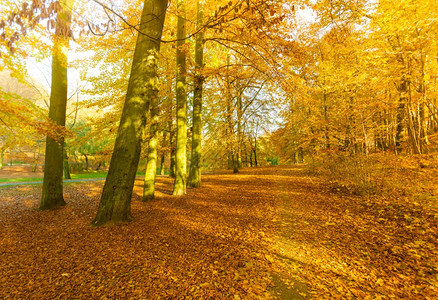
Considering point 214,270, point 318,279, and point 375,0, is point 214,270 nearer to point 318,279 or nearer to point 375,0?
point 318,279

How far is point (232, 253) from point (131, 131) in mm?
3547

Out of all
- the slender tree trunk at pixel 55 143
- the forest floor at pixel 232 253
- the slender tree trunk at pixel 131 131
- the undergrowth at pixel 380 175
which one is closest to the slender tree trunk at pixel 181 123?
the forest floor at pixel 232 253

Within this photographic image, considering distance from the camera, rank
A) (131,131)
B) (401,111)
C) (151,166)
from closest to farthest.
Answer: (131,131) < (151,166) < (401,111)

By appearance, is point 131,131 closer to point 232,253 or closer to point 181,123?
point 232,253

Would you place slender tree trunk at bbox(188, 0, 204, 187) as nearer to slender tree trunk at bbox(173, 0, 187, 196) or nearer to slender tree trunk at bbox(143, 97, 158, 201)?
slender tree trunk at bbox(173, 0, 187, 196)

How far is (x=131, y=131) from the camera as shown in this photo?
477cm

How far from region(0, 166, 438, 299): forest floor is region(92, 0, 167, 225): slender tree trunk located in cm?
51

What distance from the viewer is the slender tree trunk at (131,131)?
186 inches

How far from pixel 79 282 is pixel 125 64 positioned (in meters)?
11.4

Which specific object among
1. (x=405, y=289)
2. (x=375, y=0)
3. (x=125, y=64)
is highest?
(x=375, y=0)

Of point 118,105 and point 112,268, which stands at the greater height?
point 118,105

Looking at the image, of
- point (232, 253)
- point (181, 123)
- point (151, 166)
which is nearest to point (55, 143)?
point (151, 166)

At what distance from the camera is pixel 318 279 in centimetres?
303

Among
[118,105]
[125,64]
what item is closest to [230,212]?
[118,105]
